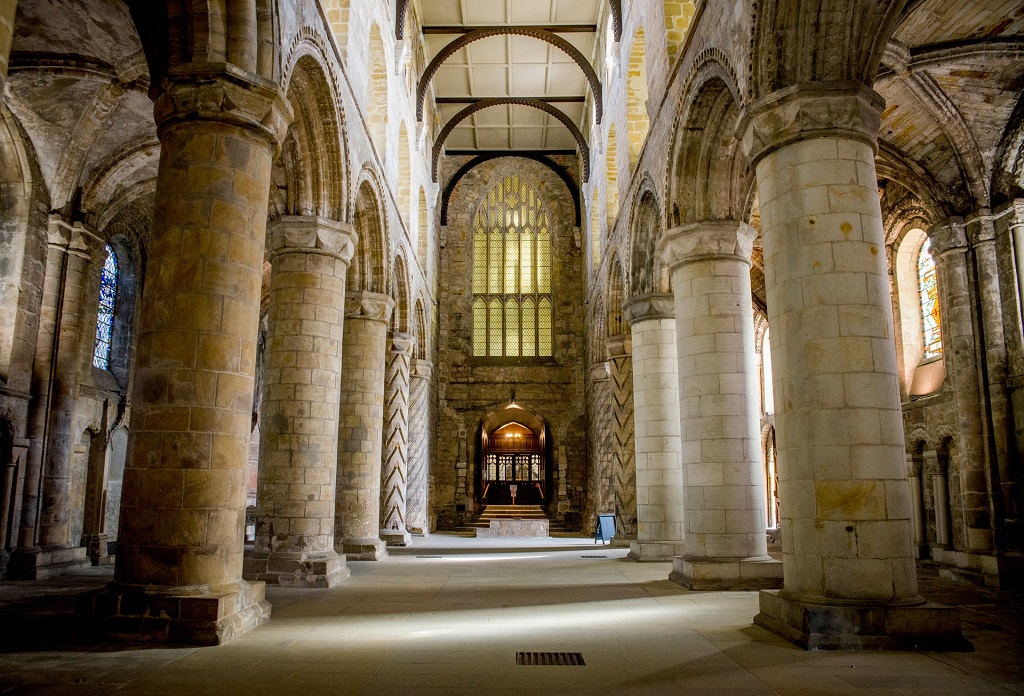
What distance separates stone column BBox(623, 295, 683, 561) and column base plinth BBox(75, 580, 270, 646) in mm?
7741

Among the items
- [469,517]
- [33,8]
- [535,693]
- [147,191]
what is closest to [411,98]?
[147,191]

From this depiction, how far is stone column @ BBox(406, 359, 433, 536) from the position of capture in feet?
67.5

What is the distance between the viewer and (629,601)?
7.96 metres

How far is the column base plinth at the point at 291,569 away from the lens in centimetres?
910

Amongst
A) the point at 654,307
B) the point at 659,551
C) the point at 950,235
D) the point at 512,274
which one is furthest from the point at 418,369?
the point at 950,235

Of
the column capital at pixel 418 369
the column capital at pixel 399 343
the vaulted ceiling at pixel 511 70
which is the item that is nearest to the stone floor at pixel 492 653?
the column capital at pixel 399 343

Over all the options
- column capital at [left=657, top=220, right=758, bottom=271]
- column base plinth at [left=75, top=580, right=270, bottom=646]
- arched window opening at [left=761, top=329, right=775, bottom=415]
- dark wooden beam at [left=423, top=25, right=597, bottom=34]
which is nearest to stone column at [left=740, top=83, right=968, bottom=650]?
column capital at [left=657, top=220, right=758, bottom=271]

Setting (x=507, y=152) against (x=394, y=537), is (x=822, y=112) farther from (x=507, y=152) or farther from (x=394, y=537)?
(x=507, y=152)

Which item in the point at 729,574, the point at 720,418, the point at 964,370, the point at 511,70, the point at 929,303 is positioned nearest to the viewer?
the point at 729,574

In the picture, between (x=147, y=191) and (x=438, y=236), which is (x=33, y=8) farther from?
(x=438, y=236)

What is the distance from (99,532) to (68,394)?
3.83 m

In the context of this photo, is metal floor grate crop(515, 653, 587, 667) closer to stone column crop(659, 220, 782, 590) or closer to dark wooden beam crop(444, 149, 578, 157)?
stone column crop(659, 220, 782, 590)

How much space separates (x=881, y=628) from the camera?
539cm

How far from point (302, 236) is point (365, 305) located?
3237 mm
